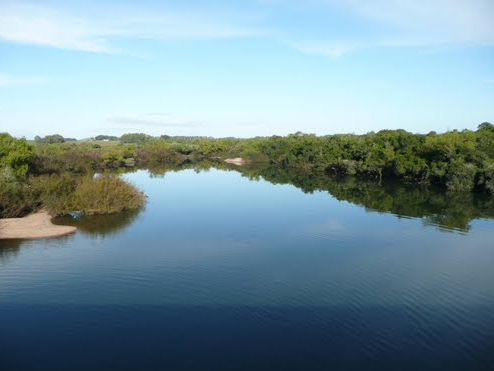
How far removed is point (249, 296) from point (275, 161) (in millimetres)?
81396

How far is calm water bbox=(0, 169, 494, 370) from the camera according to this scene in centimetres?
1304

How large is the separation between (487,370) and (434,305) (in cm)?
438

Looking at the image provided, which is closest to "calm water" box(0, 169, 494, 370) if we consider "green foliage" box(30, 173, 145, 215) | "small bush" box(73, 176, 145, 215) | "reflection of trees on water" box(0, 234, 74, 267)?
"reflection of trees on water" box(0, 234, 74, 267)

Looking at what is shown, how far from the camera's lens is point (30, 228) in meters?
26.8

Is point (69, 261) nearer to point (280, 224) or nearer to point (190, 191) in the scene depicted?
point (280, 224)

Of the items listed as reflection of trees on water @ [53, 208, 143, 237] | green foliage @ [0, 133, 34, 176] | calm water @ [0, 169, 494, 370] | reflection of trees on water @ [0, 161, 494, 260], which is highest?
green foliage @ [0, 133, 34, 176]

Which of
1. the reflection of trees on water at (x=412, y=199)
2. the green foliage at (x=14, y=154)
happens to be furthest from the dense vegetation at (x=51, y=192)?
the reflection of trees on water at (x=412, y=199)

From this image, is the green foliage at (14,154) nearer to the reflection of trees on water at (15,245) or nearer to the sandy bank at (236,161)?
the reflection of trees on water at (15,245)

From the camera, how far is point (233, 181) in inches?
2366

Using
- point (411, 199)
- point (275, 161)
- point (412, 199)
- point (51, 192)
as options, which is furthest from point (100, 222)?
point (275, 161)

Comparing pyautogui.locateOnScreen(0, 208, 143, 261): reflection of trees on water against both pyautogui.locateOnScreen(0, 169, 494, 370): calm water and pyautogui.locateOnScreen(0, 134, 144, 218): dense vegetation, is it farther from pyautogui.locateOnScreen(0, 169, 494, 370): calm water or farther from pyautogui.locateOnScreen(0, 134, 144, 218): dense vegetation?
pyautogui.locateOnScreen(0, 134, 144, 218): dense vegetation

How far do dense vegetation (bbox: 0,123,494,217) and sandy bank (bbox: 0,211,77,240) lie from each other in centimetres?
163

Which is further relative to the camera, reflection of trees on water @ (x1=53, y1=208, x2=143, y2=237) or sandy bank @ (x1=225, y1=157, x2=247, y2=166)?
sandy bank @ (x1=225, y1=157, x2=247, y2=166)

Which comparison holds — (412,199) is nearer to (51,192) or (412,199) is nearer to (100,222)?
(100,222)
